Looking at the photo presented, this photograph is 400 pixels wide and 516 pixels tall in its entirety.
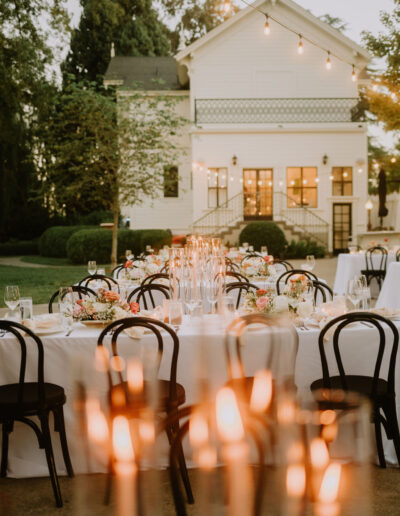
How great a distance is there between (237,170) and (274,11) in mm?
6628

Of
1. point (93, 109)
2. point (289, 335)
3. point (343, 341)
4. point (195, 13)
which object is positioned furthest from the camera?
point (195, 13)

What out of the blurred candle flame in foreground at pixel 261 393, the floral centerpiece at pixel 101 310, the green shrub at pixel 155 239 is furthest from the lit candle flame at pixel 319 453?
the green shrub at pixel 155 239

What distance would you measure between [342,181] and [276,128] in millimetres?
3411

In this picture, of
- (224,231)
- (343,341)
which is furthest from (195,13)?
(343,341)

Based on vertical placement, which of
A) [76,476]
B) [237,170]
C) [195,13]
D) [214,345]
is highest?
[195,13]

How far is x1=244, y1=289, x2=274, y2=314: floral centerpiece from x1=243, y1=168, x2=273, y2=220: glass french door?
17685 mm

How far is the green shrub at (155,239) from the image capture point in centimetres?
2056

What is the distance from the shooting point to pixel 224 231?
2112 centimetres

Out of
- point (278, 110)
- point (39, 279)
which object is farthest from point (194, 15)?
point (39, 279)

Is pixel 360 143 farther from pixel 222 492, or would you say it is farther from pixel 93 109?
pixel 222 492

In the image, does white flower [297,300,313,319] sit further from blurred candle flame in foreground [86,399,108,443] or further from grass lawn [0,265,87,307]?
grass lawn [0,265,87,307]

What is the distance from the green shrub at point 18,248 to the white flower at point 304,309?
2474 centimetres

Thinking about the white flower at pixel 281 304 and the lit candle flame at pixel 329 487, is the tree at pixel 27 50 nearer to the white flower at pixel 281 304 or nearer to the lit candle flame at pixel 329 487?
the white flower at pixel 281 304

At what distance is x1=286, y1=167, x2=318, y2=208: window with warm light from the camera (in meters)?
22.2
